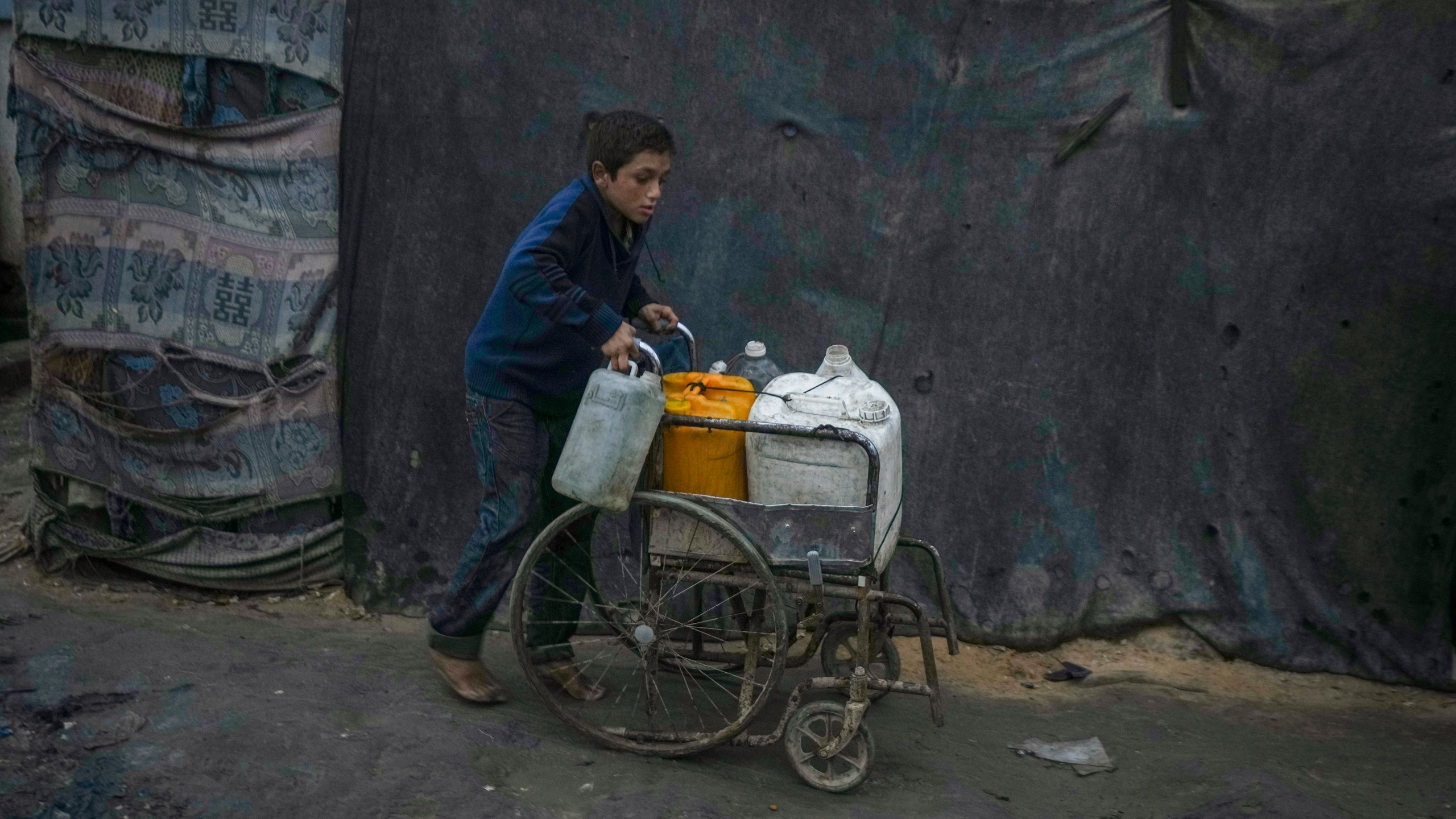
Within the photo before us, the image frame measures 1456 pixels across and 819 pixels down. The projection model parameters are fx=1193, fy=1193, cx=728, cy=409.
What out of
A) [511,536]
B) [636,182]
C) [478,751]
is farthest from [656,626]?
[636,182]

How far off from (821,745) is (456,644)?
1.19 metres

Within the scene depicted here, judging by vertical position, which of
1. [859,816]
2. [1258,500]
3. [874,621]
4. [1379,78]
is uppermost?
[1379,78]

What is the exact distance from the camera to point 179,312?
14.8 ft

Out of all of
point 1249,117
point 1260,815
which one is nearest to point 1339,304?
point 1249,117

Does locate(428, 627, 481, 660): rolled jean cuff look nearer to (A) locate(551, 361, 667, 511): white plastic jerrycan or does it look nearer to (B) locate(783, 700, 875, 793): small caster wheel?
(A) locate(551, 361, 667, 511): white plastic jerrycan

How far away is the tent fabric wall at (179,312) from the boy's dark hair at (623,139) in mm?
1475

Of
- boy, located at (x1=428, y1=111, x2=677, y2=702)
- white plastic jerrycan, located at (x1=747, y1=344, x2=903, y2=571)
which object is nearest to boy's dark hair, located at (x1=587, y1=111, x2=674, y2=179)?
boy, located at (x1=428, y1=111, x2=677, y2=702)

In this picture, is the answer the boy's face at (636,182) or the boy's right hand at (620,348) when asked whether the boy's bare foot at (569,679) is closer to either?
the boy's right hand at (620,348)

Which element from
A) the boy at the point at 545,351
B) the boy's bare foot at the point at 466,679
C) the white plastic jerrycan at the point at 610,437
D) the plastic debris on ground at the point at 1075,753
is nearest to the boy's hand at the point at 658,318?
the boy at the point at 545,351

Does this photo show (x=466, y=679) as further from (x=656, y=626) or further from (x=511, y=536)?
(x=656, y=626)

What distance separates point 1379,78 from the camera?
159 inches

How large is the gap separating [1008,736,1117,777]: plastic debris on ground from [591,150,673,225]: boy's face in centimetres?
215

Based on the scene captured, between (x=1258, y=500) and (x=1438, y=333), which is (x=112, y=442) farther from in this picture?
(x=1438, y=333)

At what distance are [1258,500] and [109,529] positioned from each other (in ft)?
14.6
